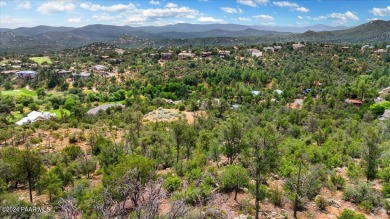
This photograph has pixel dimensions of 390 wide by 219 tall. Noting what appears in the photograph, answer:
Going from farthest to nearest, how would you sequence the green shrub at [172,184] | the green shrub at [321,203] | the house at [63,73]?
the house at [63,73]
the green shrub at [172,184]
the green shrub at [321,203]

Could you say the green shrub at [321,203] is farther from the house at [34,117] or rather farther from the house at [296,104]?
the house at [34,117]

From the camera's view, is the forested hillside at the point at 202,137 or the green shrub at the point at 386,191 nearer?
the forested hillside at the point at 202,137

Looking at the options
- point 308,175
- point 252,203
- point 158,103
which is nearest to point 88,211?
point 252,203

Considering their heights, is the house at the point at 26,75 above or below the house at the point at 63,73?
below

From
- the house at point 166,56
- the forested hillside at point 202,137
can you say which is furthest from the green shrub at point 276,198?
the house at point 166,56

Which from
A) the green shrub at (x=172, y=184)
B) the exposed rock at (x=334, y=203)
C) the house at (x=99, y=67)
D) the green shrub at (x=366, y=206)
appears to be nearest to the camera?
the green shrub at (x=366, y=206)

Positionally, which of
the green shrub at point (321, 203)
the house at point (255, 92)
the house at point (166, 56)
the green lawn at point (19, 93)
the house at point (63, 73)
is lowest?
the green lawn at point (19, 93)

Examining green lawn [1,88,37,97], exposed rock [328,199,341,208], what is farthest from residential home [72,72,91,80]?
exposed rock [328,199,341,208]

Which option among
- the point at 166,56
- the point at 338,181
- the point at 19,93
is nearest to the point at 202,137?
the point at 338,181

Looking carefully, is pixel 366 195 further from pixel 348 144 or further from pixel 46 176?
pixel 46 176
